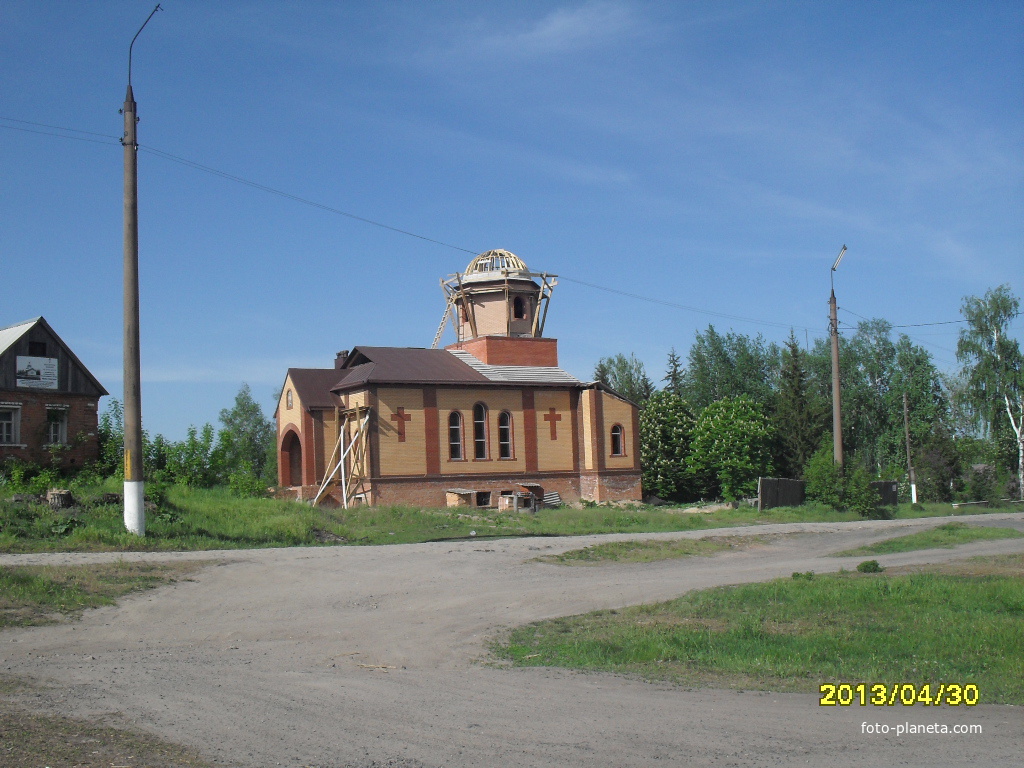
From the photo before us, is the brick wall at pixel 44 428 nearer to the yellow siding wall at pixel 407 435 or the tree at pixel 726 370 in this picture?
the yellow siding wall at pixel 407 435

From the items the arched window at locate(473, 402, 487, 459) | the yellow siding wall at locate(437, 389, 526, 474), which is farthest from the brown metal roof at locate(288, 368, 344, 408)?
the arched window at locate(473, 402, 487, 459)

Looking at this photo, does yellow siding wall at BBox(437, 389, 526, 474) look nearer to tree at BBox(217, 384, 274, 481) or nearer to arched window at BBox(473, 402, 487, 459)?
arched window at BBox(473, 402, 487, 459)

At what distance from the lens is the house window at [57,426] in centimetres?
3250

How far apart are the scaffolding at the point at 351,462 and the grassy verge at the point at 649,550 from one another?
13879 mm

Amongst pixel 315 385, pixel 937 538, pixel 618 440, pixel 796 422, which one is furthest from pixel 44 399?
pixel 796 422

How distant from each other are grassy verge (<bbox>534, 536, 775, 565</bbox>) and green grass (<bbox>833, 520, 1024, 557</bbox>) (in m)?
3.05

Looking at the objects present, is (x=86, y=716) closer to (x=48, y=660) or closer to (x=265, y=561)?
(x=48, y=660)

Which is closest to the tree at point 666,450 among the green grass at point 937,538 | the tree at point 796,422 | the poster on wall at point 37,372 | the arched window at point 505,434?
the tree at point 796,422

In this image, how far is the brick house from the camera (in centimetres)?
3159

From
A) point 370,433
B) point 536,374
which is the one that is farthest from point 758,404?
point 370,433

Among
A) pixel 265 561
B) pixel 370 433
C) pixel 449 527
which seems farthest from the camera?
pixel 370 433

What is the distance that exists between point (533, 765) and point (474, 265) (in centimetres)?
3681

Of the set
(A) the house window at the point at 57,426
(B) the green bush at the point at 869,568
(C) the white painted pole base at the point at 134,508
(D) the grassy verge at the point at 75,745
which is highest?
(A) the house window at the point at 57,426

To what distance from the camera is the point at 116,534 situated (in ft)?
60.2
